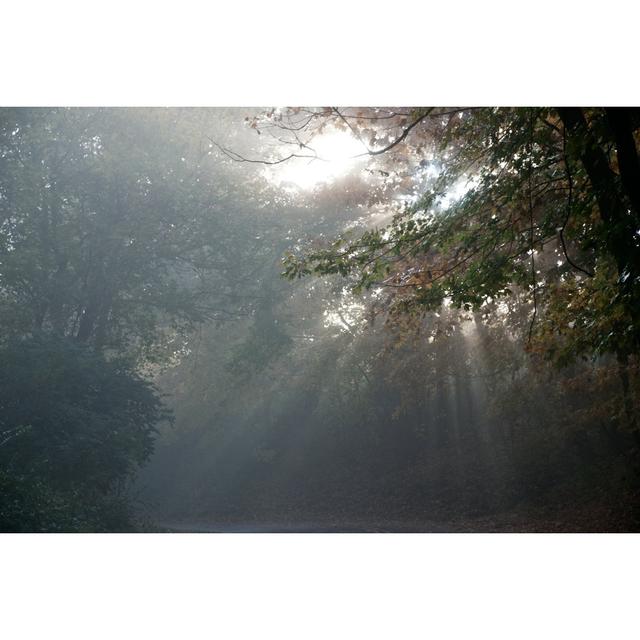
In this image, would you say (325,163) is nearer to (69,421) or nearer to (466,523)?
(69,421)

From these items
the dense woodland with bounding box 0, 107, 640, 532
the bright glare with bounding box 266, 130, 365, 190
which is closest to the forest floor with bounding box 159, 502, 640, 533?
the dense woodland with bounding box 0, 107, 640, 532

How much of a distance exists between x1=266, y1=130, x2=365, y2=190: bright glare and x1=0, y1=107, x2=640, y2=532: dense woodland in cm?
8

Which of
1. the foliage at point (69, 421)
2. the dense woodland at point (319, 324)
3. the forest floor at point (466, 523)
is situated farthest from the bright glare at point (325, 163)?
the forest floor at point (466, 523)

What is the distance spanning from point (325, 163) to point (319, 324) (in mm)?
11772

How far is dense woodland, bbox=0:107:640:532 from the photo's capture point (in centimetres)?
749

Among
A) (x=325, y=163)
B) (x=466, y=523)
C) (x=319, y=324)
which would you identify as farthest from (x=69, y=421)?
(x=319, y=324)

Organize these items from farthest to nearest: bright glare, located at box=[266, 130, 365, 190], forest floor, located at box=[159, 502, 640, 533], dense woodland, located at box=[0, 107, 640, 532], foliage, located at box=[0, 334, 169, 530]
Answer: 1. foliage, located at box=[0, 334, 169, 530]
2. forest floor, located at box=[159, 502, 640, 533]
3. bright glare, located at box=[266, 130, 365, 190]
4. dense woodland, located at box=[0, 107, 640, 532]

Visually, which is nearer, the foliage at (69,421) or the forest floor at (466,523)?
the forest floor at (466,523)

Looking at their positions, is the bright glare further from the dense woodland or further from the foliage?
the foliage

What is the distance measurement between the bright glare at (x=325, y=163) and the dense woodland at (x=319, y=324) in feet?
0.26

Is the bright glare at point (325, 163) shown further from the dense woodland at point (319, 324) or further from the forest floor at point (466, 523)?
the forest floor at point (466, 523)

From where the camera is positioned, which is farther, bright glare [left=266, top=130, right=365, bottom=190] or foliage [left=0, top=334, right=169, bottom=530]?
foliage [left=0, top=334, right=169, bottom=530]

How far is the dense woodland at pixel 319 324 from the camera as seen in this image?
749 cm
